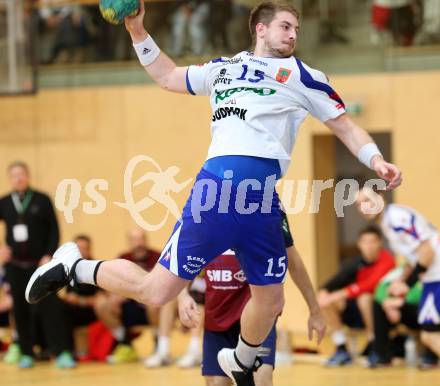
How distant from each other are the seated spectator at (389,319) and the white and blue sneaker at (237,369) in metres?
4.20

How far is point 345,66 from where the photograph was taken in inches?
478

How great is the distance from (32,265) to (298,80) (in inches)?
227

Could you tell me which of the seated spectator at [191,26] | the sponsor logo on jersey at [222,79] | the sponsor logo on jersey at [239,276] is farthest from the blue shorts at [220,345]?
the seated spectator at [191,26]

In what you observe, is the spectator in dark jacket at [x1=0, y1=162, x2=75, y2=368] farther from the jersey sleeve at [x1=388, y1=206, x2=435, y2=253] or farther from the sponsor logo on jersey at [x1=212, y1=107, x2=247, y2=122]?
the sponsor logo on jersey at [x1=212, y1=107, x2=247, y2=122]

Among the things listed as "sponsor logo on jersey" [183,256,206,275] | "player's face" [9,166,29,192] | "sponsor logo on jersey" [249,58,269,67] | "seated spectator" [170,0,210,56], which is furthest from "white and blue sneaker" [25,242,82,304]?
"seated spectator" [170,0,210,56]

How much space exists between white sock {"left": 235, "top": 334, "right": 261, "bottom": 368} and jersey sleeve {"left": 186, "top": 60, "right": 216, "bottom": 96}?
133cm

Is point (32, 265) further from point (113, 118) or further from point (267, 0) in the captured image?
point (267, 0)

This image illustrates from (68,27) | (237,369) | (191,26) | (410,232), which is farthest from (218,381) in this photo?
(68,27)

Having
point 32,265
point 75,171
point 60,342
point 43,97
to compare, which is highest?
point 43,97

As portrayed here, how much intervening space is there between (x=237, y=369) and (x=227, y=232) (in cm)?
93

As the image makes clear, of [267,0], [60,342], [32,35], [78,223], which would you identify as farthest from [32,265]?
[267,0]

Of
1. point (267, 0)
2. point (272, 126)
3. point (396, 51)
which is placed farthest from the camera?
point (396, 51)

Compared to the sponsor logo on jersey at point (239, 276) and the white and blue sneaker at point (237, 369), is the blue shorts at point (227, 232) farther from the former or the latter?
the sponsor logo on jersey at point (239, 276)

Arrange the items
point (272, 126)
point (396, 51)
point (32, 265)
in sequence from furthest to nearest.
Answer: point (396, 51), point (32, 265), point (272, 126)
